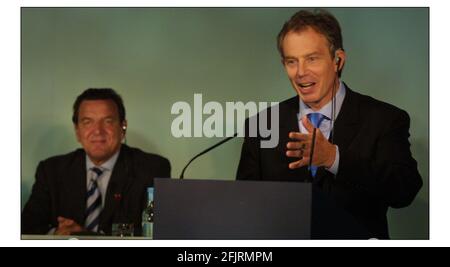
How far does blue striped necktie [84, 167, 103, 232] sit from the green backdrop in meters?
0.28

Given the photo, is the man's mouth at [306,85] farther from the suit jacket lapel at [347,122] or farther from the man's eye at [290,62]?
the suit jacket lapel at [347,122]

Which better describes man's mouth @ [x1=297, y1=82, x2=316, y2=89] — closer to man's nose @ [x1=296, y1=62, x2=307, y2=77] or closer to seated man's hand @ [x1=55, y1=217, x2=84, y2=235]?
man's nose @ [x1=296, y1=62, x2=307, y2=77]

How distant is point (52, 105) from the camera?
17.2 ft

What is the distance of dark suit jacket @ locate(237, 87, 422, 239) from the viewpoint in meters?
5.03

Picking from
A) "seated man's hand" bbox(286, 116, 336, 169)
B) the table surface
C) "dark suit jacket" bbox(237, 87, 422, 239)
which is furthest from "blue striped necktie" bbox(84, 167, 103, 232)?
"seated man's hand" bbox(286, 116, 336, 169)

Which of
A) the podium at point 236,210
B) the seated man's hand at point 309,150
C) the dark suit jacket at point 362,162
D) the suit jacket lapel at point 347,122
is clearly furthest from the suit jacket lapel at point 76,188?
the podium at point 236,210

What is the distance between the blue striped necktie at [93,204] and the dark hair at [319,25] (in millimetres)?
1626

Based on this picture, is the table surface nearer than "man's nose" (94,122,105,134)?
Yes

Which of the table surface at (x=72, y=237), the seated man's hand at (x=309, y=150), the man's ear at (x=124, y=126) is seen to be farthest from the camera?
the man's ear at (x=124, y=126)

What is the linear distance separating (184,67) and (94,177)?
39.9 inches

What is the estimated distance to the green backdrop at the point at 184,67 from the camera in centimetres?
515

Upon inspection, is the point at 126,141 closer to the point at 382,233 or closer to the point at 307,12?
the point at 307,12

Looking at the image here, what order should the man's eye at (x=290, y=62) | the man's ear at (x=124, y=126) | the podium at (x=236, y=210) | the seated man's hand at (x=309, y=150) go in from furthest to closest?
the man's ear at (x=124, y=126)
the man's eye at (x=290, y=62)
the seated man's hand at (x=309, y=150)
the podium at (x=236, y=210)
